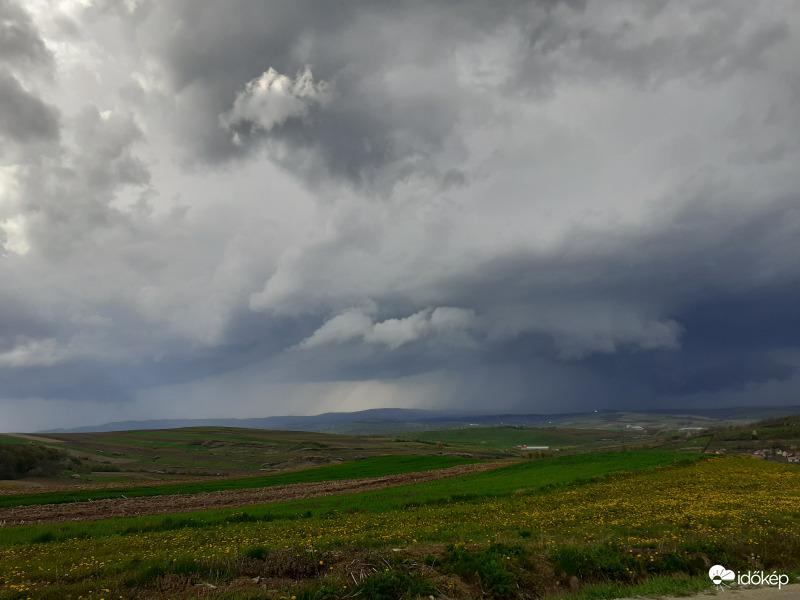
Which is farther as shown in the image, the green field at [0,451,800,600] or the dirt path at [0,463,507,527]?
the dirt path at [0,463,507,527]

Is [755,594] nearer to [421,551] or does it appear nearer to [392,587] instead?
[421,551]

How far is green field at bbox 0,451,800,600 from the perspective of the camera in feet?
37.3

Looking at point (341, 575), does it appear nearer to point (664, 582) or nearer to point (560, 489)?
point (664, 582)

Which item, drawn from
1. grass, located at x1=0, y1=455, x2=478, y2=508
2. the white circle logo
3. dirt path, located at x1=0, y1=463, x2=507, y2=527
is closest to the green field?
the white circle logo

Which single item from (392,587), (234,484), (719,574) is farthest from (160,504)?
(719,574)

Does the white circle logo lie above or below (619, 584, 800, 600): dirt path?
below

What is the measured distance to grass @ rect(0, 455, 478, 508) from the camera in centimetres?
4000

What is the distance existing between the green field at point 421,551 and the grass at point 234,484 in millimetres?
19844

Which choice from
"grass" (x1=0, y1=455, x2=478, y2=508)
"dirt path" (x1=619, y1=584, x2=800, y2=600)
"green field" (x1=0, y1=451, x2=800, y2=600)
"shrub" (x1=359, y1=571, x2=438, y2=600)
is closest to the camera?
"dirt path" (x1=619, y1=584, x2=800, y2=600)

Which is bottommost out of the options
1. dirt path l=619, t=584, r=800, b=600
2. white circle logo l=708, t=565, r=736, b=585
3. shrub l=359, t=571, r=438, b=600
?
white circle logo l=708, t=565, r=736, b=585

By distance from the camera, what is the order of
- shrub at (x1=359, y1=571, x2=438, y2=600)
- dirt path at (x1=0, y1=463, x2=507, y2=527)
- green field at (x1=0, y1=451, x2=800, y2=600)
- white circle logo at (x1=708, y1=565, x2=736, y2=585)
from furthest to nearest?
dirt path at (x1=0, y1=463, x2=507, y2=527), white circle logo at (x1=708, y1=565, x2=736, y2=585), green field at (x1=0, y1=451, x2=800, y2=600), shrub at (x1=359, y1=571, x2=438, y2=600)

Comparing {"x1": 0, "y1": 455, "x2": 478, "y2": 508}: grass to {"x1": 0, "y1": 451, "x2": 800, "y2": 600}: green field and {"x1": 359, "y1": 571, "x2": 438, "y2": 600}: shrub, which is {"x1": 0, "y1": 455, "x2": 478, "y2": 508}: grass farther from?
{"x1": 359, "y1": 571, "x2": 438, "y2": 600}: shrub

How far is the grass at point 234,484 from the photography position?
1575 inches

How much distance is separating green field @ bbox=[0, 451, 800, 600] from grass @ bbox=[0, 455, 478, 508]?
19844 mm
